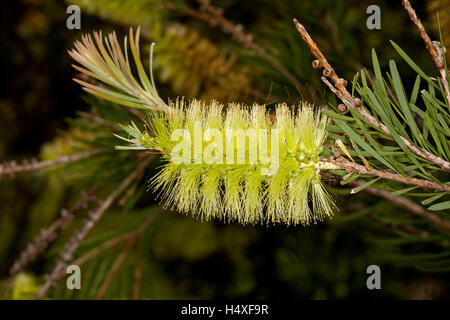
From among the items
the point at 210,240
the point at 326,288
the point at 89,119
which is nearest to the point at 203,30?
the point at 89,119

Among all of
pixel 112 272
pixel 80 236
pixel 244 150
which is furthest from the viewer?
pixel 112 272

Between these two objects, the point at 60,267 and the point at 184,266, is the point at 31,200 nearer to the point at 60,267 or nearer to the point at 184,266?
the point at 184,266

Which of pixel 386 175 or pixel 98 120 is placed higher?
pixel 98 120

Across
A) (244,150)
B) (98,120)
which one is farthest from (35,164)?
(244,150)

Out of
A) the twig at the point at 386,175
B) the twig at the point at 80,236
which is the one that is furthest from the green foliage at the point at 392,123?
the twig at the point at 80,236

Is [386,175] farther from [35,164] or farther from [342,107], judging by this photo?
[35,164]

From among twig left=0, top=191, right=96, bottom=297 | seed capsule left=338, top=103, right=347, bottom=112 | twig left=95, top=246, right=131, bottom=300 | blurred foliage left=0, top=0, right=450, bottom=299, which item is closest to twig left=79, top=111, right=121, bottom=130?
blurred foliage left=0, top=0, right=450, bottom=299
